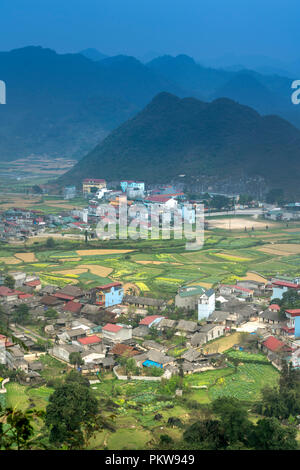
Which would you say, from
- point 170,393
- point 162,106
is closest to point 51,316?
point 170,393

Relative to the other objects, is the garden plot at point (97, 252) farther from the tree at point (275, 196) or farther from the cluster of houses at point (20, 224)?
the tree at point (275, 196)

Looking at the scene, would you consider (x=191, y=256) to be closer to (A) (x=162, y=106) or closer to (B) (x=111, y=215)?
(B) (x=111, y=215)

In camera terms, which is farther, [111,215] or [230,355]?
[111,215]

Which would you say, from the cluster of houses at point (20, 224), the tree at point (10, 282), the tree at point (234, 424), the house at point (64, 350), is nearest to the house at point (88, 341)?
the house at point (64, 350)

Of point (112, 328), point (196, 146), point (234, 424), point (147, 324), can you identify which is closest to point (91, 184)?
point (196, 146)

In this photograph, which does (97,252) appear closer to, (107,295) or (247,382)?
(107,295)
